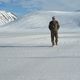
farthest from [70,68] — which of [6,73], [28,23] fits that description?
[28,23]

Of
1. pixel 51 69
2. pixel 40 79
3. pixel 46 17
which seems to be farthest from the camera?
pixel 46 17

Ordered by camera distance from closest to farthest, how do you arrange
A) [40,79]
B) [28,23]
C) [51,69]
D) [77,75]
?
[40,79]
[77,75]
[51,69]
[28,23]

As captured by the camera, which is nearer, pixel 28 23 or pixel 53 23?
pixel 53 23

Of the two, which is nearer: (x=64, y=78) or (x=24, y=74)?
(x=64, y=78)

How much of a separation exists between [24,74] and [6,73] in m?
0.54

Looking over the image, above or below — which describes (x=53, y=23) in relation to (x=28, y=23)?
above

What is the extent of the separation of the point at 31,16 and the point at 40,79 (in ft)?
497

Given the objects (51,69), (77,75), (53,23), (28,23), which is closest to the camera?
(77,75)

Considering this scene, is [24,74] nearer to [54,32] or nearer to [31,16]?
[54,32]

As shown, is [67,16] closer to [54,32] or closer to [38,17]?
[38,17]

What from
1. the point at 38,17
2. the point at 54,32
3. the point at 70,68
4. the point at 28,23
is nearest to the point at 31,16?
the point at 38,17

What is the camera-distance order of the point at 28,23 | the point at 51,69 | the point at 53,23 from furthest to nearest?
the point at 28,23, the point at 53,23, the point at 51,69

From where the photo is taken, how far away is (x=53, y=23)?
19.6 m

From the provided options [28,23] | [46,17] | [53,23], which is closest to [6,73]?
[53,23]
